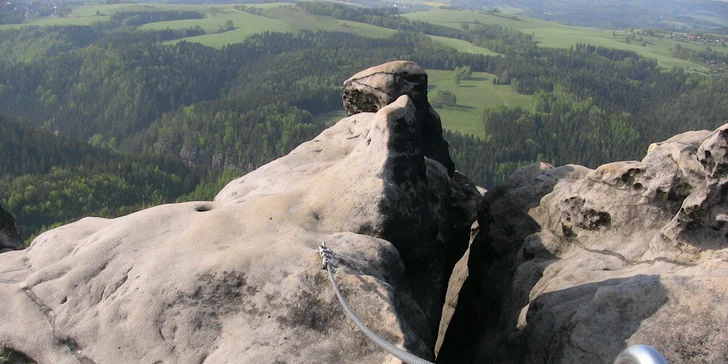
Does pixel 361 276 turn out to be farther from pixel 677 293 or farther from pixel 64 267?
pixel 64 267

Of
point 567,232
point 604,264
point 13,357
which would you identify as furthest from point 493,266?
point 13,357

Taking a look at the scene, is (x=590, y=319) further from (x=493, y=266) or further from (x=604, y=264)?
(x=493, y=266)

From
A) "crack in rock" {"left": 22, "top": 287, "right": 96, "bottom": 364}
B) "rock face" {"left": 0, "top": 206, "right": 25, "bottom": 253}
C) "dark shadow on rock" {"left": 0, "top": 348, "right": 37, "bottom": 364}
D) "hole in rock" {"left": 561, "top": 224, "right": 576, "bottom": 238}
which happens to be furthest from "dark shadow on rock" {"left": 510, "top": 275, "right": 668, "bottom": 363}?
"rock face" {"left": 0, "top": 206, "right": 25, "bottom": 253}

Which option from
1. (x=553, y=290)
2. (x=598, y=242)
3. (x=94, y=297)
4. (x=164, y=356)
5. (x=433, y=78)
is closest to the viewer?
(x=164, y=356)

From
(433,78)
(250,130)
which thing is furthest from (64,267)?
(433,78)

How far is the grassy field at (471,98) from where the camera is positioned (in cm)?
12425

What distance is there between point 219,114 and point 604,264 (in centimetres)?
11839

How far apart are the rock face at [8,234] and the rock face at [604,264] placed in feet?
45.0

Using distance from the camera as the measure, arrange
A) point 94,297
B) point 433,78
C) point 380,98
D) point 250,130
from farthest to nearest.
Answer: point 433,78
point 250,130
point 380,98
point 94,297

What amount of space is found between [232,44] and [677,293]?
199m

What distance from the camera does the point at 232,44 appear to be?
648 feet

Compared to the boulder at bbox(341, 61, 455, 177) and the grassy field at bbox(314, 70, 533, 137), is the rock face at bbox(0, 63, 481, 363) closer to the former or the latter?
the boulder at bbox(341, 61, 455, 177)

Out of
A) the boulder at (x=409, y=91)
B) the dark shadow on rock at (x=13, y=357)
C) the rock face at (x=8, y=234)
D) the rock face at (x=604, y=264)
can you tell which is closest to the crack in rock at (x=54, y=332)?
the dark shadow on rock at (x=13, y=357)

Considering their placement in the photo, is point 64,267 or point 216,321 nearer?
point 216,321
